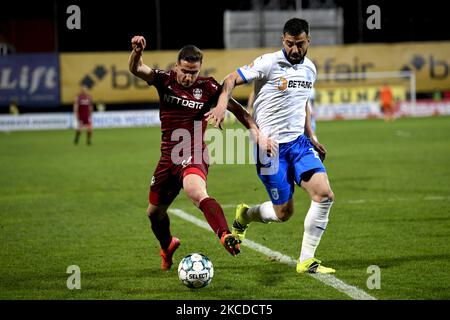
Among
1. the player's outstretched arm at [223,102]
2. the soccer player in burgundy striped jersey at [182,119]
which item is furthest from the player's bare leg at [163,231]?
the player's outstretched arm at [223,102]

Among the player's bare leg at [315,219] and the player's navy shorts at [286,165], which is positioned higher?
the player's navy shorts at [286,165]

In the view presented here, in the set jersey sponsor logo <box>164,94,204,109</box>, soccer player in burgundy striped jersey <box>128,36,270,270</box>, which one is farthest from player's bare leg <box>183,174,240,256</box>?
jersey sponsor logo <box>164,94,204,109</box>

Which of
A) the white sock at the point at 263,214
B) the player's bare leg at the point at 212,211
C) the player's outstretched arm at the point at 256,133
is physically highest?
the player's outstretched arm at the point at 256,133

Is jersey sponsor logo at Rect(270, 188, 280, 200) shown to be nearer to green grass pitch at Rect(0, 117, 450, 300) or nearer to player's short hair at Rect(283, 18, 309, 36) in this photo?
green grass pitch at Rect(0, 117, 450, 300)

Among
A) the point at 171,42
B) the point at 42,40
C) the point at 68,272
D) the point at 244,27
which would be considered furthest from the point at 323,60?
the point at 68,272

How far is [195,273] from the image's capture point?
6.57 metres

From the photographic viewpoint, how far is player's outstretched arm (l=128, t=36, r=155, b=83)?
6.88 m

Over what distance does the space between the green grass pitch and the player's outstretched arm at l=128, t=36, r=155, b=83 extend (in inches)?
74.2

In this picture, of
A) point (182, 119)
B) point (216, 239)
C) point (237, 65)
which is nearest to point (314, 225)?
point (182, 119)

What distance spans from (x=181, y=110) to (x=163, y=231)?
1231 mm

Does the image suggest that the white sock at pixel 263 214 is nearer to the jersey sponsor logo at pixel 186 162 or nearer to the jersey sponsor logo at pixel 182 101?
the jersey sponsor logo at pixel 186 162

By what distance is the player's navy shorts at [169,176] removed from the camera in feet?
23.6

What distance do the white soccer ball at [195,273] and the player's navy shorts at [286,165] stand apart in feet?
4.10

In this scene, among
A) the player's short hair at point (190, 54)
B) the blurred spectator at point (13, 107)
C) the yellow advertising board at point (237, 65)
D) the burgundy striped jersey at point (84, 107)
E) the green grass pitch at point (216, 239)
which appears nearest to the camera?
the green grass pitch at point (216, 239)
